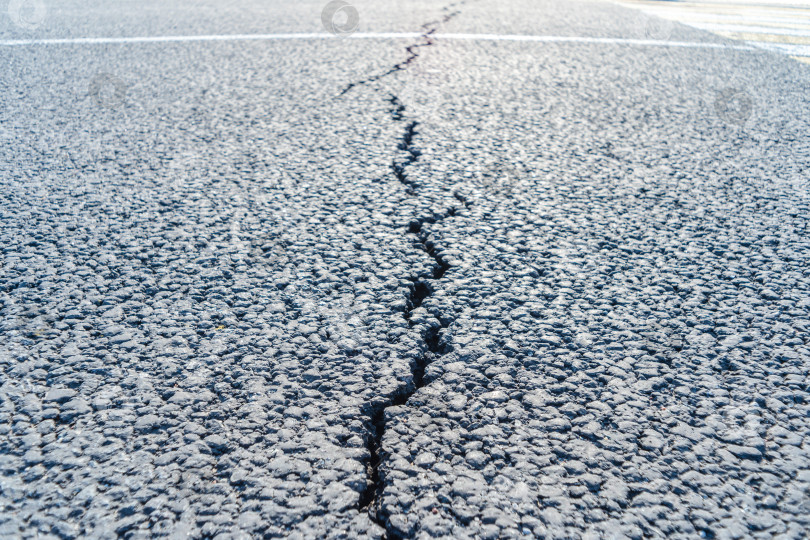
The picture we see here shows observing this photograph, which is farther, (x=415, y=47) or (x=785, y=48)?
(x=785, y=48)

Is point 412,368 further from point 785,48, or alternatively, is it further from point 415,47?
point 785,48

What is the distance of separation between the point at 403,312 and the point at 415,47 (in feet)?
12.4

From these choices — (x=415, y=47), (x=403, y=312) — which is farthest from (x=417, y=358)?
(x=415, y=47)

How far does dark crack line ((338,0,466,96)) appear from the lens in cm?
417

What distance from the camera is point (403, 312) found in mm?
1938

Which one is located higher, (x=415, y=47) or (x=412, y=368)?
(x=415, y=47)

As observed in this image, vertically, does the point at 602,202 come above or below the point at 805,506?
above

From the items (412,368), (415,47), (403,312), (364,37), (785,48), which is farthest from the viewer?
(785,48)

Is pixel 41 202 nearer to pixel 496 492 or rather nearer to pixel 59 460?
pixel 59 460

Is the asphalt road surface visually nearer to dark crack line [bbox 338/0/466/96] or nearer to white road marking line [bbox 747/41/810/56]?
dark crack line [bbox 338/0/466/96]

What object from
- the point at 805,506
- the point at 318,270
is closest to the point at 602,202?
the point at 318,270

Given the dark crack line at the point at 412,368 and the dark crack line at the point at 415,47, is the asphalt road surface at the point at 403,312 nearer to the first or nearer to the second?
the dark crack line at the point at 412,368

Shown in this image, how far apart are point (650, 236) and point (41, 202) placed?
2.66 meters

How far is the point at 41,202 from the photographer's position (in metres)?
2.56
